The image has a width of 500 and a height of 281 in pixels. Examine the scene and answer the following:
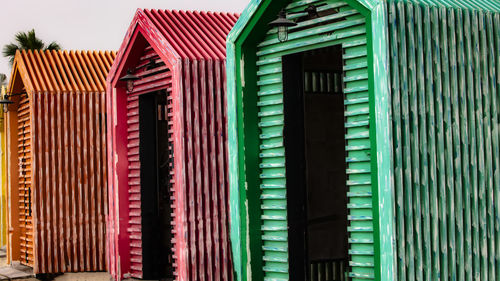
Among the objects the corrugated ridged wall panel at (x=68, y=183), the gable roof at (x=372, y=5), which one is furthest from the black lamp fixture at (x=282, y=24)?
the corrugated ridged wall panel at (x=68, y=183)

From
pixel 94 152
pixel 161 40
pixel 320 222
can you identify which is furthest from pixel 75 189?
pixel 320 222

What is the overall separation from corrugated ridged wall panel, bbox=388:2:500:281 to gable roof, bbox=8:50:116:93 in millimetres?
8403

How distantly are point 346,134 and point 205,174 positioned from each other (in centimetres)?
317

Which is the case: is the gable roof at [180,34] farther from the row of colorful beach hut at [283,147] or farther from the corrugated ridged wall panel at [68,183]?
the corrugated ridged wall panel at [68,183]

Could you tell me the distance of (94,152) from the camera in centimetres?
1460

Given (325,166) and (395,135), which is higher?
(395,135)

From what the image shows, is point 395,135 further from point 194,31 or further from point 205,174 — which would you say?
point 194,31

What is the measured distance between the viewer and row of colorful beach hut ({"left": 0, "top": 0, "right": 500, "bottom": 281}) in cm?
763

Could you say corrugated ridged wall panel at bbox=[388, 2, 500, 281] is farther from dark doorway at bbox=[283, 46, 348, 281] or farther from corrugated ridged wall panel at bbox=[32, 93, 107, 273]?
corrugated ridged wall panel at bbox=[32, 93, 107, 273]

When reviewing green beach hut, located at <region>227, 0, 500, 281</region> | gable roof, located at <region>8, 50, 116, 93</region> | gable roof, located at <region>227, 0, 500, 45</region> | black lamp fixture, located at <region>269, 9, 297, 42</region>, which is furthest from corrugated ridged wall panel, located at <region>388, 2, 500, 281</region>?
gable roof, located at <region>8, 50, 116, 93</region>

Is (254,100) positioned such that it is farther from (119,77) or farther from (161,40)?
(119,77)

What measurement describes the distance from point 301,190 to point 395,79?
7.55 feet

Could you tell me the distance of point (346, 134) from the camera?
8258 millimetres

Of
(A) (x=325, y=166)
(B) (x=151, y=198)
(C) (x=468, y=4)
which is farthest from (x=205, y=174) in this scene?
(C) (x=468, y=4)
